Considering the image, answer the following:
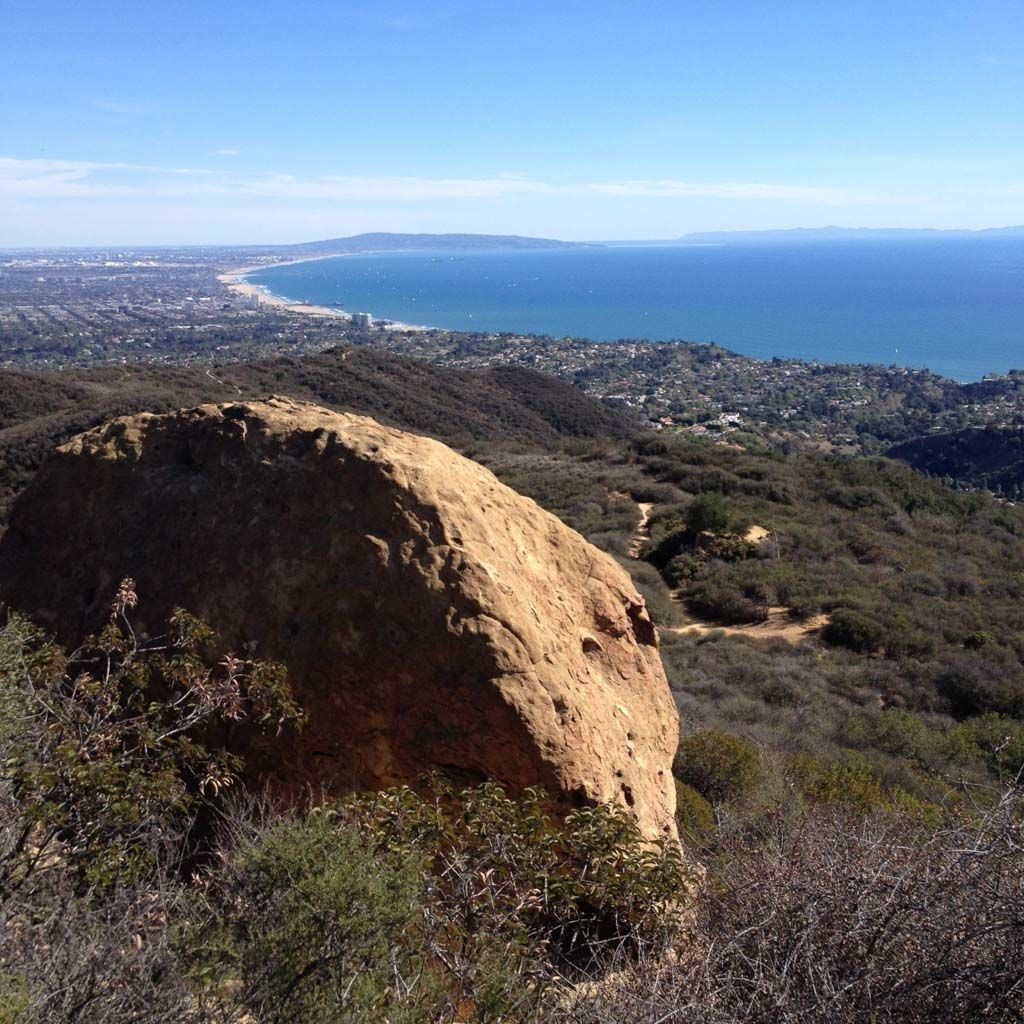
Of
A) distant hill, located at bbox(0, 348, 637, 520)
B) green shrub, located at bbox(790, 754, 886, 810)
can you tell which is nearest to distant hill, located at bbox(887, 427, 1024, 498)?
distant hill, located at bbox(0, 348, 637, 520)

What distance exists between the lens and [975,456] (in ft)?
144

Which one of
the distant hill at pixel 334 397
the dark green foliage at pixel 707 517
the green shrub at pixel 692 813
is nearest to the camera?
the green shrub at pixel 692 813

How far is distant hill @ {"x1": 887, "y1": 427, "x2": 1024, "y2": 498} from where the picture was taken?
3912 centimetres

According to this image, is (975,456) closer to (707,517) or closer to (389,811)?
(707,517)

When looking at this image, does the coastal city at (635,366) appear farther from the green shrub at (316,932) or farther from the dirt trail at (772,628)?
the green shrub at (316,932)

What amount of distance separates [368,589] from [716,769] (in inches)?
203

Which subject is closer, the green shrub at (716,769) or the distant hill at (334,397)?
the green shrub at (716,769)

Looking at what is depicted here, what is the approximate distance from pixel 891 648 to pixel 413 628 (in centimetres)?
1285

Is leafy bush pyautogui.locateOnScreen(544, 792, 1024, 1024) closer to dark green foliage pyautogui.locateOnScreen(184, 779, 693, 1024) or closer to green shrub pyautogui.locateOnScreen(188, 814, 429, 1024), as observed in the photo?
dark green foliage pyautogui.locateOnScreen(184, 779, 693, 1024)

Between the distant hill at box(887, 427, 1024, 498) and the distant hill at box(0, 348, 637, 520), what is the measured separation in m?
16.4

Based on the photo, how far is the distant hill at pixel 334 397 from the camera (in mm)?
27453

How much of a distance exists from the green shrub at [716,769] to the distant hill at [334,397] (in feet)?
60.4

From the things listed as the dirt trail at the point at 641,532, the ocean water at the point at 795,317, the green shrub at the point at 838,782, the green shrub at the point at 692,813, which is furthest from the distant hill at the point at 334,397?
the ocean water at the point at 795,317

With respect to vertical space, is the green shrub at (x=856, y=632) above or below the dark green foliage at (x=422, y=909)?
below
